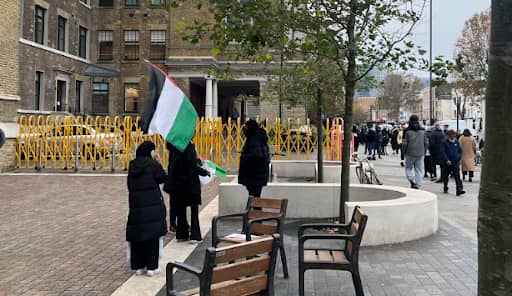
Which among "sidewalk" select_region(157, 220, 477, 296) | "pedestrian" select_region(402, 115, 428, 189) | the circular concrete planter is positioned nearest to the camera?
"sidewalk" select_region(157, 220, 477, 296)

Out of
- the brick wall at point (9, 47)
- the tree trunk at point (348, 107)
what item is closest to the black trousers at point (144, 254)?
the tree trunk at point (348, 107)

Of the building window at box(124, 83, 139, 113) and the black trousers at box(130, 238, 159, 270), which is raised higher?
the building window at box(124, 83, 139, 113)

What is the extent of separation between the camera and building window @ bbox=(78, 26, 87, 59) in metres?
34.2

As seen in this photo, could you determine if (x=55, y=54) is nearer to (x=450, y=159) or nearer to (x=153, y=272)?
(x=450, y=159)

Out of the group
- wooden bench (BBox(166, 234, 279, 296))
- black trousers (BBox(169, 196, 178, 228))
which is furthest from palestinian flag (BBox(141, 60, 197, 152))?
wooden bench (BBox(166, 234, 279, 296))

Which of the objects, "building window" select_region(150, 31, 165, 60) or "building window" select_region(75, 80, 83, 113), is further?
"building window" select_region(150, 31, 165, 60)

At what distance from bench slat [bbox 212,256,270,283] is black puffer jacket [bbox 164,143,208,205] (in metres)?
3.46

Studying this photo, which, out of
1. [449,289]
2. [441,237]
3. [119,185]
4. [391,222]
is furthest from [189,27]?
[119,185]

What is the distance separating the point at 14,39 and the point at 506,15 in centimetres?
1804

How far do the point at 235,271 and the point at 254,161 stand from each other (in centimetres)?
421

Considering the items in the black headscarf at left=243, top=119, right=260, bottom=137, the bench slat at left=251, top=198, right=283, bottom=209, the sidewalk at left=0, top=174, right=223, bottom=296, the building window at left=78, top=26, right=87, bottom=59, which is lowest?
the sidewalk at left=0, top=174, right=223, bottom=296

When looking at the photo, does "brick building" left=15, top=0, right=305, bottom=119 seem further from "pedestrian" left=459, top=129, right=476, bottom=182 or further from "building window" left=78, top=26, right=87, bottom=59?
"pedestrian" left=459, top=129, right=476, bottom=182

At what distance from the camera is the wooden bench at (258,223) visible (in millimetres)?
5469

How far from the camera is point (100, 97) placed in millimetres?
35188
